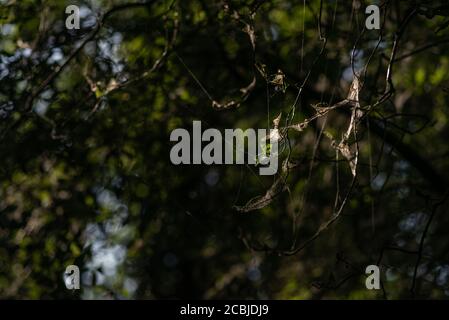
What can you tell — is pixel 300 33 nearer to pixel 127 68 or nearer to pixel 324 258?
pixel 127 68

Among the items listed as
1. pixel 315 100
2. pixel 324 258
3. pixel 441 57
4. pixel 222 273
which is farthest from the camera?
pixel 222 273

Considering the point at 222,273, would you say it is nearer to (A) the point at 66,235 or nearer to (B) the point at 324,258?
(B) the point at 324,258

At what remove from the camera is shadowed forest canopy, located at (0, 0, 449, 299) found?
4617 mm

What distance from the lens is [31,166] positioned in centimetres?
494

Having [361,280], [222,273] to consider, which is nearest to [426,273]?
[361,280]

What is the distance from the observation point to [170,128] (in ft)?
16.6

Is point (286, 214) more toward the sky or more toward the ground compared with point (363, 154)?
more toward the ground

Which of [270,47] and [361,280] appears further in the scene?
[361,280]

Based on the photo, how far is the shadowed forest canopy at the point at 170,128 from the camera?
182 inches

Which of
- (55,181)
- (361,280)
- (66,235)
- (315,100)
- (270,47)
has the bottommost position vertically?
(361,280)

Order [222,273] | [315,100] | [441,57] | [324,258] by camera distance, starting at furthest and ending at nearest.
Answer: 1. [222,273]
2. [324,258]
3. [441,57]
4. [315,100]

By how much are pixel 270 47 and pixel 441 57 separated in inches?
55.3

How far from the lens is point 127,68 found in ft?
15.5

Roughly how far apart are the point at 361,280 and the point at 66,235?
2.27 m
